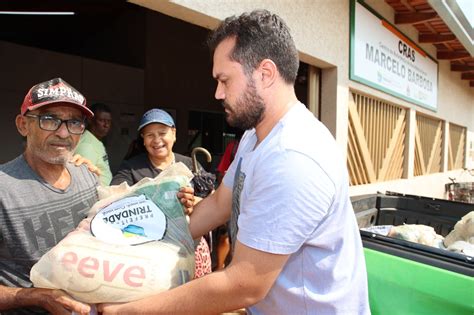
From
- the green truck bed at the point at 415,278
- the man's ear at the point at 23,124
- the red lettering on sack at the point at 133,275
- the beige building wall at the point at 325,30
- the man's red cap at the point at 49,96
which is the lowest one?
the green truck bed at the point at 415,278

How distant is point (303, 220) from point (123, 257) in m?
0.64

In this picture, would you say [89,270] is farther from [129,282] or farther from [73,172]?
[73,172]

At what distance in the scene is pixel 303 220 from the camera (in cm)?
117

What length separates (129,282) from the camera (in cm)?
134

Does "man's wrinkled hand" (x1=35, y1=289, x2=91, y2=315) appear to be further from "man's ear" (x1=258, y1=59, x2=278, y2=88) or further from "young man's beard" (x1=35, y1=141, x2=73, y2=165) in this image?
"man's ear" (x1=258, y1=59, x2=278, y2=88)

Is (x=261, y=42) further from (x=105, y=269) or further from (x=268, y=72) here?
(x=105, y=269)

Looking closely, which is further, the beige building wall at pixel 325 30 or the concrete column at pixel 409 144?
the concrete column at pixel 409 144

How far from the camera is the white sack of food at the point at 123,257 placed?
1.34 m

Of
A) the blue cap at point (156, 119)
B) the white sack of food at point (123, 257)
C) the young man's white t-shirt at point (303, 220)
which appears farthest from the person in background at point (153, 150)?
the young man's white t-shirt at point (303, 220)

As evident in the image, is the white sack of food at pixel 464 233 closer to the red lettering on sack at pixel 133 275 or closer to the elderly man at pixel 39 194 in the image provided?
the elderly man at pixel 39 194

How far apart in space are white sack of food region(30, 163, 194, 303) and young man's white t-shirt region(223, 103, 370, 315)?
1.09 feet

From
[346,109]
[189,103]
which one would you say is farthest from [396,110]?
[189,103]

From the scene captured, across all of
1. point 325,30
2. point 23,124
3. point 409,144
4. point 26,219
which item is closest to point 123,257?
point 26,219

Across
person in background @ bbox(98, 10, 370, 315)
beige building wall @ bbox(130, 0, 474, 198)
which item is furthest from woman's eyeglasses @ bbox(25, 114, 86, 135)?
beige building wall @ bbox(130, 0, 474, 198)
